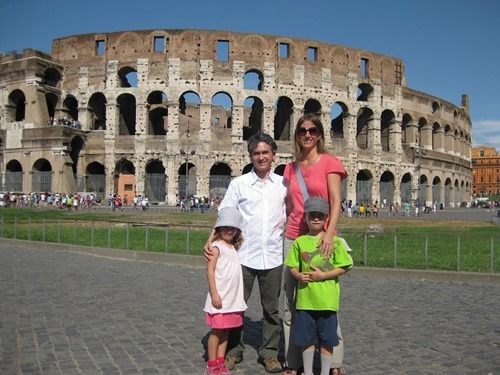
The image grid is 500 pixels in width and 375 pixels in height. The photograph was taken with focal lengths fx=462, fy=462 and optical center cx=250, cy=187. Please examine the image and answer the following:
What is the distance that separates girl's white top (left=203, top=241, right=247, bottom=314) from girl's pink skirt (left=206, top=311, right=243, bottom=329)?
39mm

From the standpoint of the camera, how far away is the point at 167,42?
112ft

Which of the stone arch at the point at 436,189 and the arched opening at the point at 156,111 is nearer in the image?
the arched opening at the point at 156,111

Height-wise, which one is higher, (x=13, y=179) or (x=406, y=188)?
(x=13, y=179)

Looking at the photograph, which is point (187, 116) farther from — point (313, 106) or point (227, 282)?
point (227, 282)

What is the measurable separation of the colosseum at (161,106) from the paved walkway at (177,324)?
25.7 metres

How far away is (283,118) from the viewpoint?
37719mm

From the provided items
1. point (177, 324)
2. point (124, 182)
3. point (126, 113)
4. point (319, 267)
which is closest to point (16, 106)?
point (126, 113)

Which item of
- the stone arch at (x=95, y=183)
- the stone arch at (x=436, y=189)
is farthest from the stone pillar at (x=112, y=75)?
the stone arch at (x=436, y=189)

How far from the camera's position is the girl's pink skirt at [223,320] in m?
3.69

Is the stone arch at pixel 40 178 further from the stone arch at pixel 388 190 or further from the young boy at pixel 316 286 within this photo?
the young boy at pixel 316 286

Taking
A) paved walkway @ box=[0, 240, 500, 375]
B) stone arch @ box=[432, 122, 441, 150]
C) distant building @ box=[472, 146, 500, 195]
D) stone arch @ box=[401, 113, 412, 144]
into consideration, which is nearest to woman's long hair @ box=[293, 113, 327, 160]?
paved walkway @ box=[0, 240, 500, 375]

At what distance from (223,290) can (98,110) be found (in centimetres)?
3599

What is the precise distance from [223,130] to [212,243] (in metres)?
31.1

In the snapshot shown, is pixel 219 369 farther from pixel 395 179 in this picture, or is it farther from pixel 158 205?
pixel 395 179
